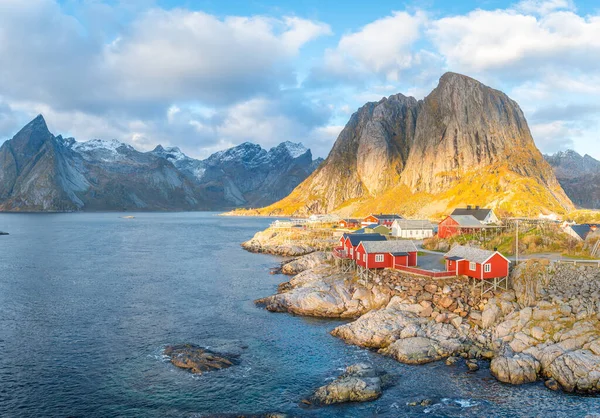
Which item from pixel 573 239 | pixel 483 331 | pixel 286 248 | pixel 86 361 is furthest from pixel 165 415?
pixel 286 248

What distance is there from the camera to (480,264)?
163ft

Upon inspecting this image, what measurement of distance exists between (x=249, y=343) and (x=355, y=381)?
13.7 meters

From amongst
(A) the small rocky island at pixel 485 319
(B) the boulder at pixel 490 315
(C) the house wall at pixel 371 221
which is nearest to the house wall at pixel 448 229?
(A) the small rocky island at pixel 485 319

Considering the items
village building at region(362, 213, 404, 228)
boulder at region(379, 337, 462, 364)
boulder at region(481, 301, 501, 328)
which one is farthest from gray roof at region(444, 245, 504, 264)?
village building at region(362, 213, 404, 228)

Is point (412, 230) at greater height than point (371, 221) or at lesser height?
lesser

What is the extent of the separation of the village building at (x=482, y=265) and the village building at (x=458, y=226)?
38.5 meters

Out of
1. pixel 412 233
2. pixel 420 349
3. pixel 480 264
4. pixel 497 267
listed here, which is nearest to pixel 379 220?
pixel 412 233

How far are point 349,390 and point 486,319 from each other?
19.5 meters

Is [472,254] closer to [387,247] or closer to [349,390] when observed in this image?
[387,247]

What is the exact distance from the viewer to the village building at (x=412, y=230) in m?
106

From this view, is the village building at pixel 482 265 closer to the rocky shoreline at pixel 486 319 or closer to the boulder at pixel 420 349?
the rocky shoreline at pixel 486 319

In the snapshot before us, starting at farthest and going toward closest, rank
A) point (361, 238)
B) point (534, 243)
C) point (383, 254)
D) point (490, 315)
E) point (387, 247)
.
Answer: point (361, 238) < point (534, 243) < point (387, 247) < point (383, 254) < point (490, 315)

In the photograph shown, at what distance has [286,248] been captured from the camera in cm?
11200

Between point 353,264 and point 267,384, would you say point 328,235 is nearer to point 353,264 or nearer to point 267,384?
point 353,264
